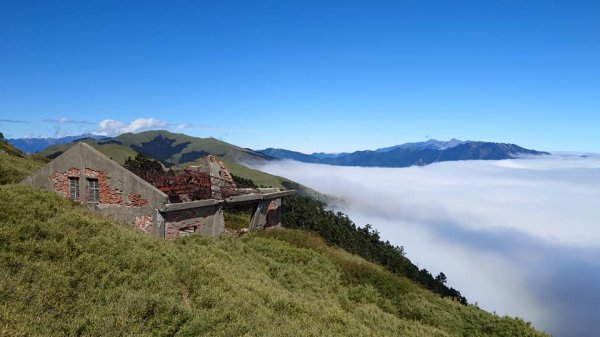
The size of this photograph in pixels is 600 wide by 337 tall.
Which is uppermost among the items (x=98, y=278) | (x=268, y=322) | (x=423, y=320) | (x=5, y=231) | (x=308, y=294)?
(x=5, y=231)

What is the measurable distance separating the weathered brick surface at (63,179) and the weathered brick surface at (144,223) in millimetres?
5060

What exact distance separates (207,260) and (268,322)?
5.40 m

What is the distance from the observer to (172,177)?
26.9 metres

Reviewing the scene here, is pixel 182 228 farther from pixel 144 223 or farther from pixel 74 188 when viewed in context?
pixel 74 188

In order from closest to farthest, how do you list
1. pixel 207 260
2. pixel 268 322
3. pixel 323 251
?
1. pixel 268 322
2. pixel 207 260
3. pixel 323 251

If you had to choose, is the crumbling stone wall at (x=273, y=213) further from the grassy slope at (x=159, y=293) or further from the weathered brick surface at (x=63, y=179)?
the weathered brick surface at (x=63, y=179)

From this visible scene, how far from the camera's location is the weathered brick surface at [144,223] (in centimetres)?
2169

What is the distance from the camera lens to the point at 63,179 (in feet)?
77.5

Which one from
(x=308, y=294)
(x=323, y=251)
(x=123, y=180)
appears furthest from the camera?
(x=323, y=251)

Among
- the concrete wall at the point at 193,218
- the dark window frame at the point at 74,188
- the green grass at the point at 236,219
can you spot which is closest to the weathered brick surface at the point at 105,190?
the dark window frame at the point at 74,188

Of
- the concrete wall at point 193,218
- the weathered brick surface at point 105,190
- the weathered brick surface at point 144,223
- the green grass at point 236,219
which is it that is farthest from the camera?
the green grass at point 236,219

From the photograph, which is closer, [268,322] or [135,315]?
[135,315]

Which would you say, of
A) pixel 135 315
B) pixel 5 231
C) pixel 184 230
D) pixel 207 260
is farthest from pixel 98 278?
pixel 184 230

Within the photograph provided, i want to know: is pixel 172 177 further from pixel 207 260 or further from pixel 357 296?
pixel 357 296
